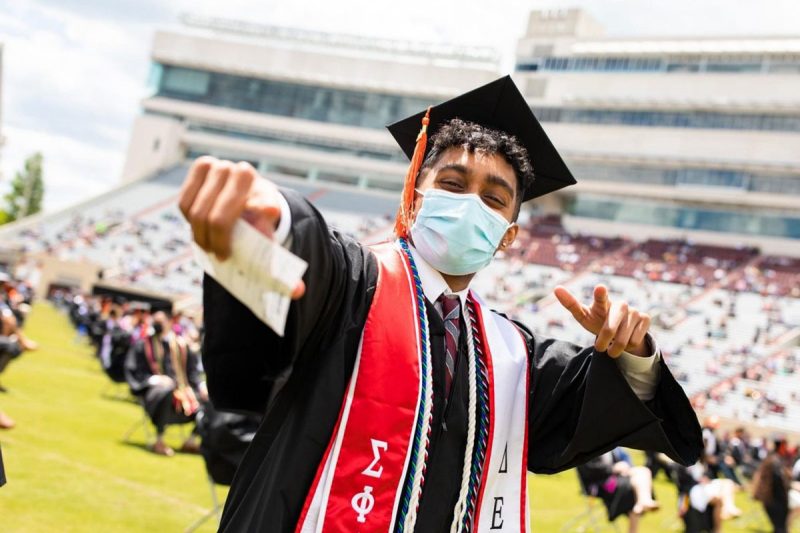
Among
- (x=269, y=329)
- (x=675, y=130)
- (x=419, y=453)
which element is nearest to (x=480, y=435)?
(x=419, y=453)

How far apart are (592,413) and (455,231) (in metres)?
0.56

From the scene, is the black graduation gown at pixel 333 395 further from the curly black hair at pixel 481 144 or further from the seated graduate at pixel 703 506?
the seated graduate at pixel 703 506

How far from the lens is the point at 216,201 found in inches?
46.8

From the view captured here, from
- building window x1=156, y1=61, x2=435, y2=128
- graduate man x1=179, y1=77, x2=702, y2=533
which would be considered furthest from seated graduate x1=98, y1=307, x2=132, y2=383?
building window x1=156, y1=61, x2=435, y2=128

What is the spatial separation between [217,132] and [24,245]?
1538cm

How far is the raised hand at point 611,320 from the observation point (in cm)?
181

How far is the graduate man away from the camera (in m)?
1.49

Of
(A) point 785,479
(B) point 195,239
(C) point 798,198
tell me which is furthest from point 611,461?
(C) point 798,198

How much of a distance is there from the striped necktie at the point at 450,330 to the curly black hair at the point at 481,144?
340 mm

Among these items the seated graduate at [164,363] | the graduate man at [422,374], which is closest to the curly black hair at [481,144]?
the graduate man at [422,374]

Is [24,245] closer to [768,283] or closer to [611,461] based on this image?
[768,283]

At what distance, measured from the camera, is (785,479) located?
9.36 meters

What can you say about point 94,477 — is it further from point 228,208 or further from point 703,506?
point 228,208

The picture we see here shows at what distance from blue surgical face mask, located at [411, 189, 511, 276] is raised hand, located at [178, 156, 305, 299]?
81cm
